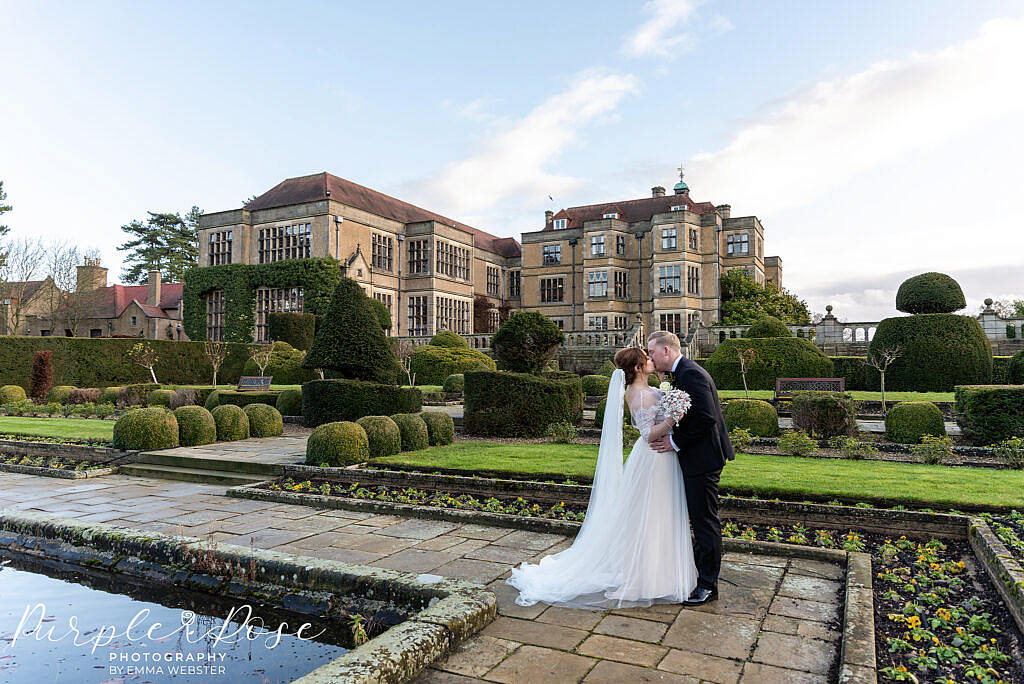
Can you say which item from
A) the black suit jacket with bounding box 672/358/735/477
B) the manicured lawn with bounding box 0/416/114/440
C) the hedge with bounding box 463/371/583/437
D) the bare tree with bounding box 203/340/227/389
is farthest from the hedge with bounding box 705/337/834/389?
the bare tree with bounding box 203/340/227/389

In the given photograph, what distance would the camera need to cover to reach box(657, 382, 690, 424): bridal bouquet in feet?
14.1

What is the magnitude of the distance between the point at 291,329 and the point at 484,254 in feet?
64.3

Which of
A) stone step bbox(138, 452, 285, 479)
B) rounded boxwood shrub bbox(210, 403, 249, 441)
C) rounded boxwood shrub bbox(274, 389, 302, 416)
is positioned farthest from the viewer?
rounded boxwood shrub bbox(274, 389, 302, 416)

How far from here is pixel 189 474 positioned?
9711mm

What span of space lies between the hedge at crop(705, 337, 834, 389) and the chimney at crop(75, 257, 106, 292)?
39.9 m

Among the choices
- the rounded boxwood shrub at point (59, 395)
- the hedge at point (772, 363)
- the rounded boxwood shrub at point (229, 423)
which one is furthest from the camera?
the rounded boxwood shrub at point (59, 395)

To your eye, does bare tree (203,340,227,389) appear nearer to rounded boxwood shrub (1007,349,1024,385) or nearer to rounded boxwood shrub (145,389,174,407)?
rounded boxwood shrub (145,389,174,407)

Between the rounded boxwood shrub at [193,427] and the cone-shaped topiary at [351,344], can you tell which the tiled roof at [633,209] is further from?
the rounded boxwood shrub at [193,427]

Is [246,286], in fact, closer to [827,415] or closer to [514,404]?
[514,404]

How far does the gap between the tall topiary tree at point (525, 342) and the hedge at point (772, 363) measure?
10.2 m

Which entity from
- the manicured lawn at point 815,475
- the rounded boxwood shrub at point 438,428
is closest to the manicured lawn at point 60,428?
the rounded boxwood shrub at point 438,428

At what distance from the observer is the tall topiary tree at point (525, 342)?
12812 mm

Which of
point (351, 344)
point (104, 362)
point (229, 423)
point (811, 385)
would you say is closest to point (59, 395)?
point (104, 362)

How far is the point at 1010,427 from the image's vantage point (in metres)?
10.6
